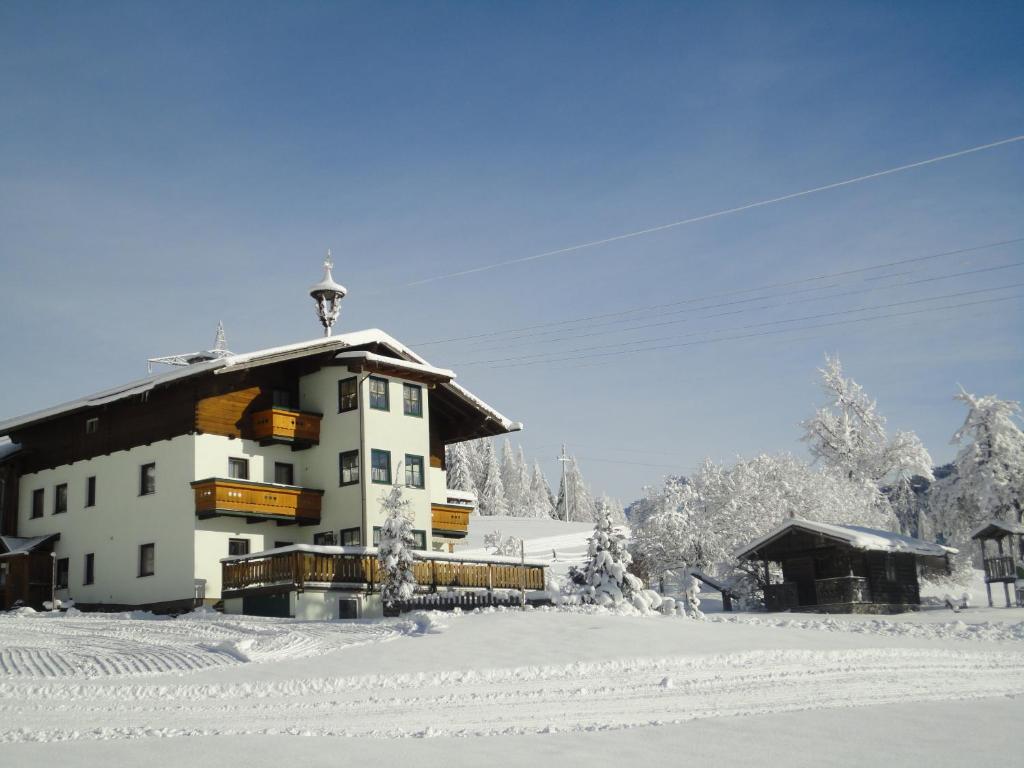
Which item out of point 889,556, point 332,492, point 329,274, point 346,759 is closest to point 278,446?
point 332,492

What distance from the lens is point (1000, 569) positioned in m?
40.4

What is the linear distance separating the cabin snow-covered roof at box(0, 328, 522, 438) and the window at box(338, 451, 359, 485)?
3.57 meters

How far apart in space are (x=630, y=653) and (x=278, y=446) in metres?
20.6

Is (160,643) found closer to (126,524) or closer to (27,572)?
(126,524)

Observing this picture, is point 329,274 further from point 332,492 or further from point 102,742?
point 102,742

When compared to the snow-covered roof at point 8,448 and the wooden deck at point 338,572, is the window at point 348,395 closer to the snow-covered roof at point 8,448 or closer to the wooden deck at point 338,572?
→ the wooden deck at point 338,572

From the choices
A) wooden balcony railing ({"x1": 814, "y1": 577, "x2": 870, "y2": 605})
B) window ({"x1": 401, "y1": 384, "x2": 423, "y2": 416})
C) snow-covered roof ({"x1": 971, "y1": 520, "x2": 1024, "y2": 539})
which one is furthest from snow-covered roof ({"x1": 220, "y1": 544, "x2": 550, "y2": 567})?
snow-covered roof ({"x1": 971, "y1": 520, "x2": 1024, "y2": 539})

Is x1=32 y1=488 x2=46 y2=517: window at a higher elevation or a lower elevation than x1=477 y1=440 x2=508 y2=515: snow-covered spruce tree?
lower

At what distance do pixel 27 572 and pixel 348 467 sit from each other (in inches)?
516

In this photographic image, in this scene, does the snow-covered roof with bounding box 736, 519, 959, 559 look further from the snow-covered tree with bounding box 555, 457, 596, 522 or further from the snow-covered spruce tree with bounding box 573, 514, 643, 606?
the snow-covered tree with bounding box 555, 457, 596, 522

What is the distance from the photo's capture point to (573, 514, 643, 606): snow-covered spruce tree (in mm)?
29781

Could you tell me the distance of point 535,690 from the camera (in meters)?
16.1

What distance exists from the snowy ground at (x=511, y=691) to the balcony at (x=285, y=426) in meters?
9.30

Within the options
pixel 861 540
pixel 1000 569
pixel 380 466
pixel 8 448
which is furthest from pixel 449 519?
pixel 1000 569
